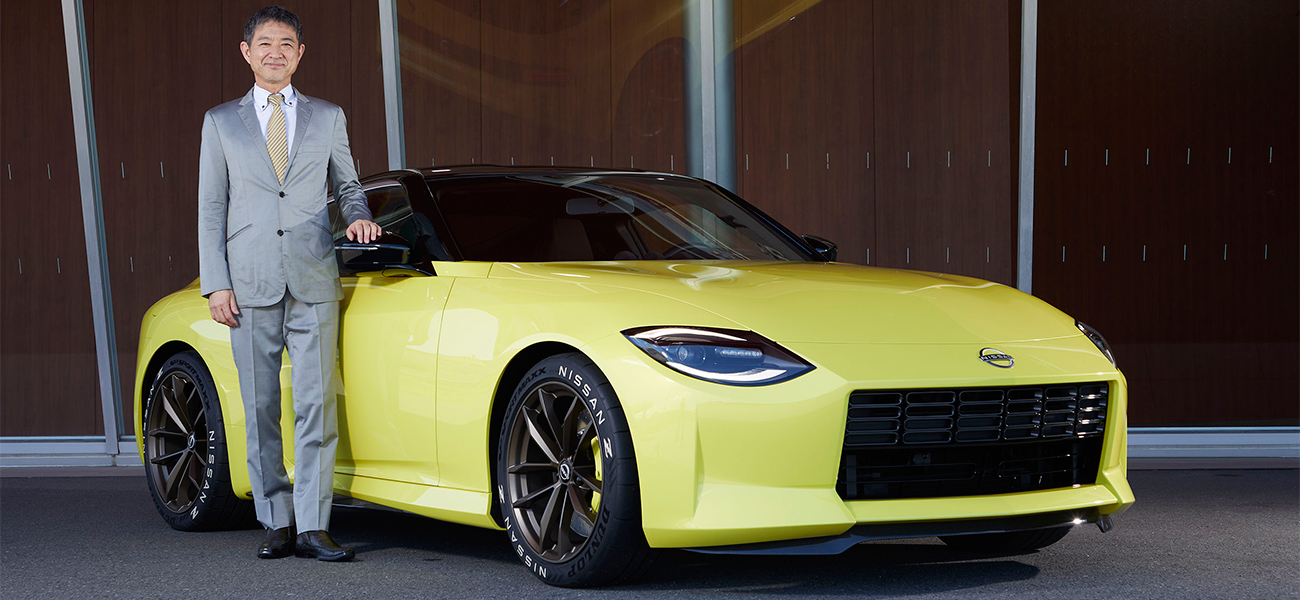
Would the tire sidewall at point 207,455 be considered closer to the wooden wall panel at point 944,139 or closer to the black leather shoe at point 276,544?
the black leather shoe at point 276,544

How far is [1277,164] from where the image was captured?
29.3 ft

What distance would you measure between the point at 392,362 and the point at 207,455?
1343mm

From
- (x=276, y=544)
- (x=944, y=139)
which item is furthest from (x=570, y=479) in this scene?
(x=944, y=139)

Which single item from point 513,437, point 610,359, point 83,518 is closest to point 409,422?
A: point 513,437

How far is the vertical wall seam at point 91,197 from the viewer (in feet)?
30.5

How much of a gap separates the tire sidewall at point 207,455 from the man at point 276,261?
57 cm

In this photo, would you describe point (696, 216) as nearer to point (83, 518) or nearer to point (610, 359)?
point (610, 359)

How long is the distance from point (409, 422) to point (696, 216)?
1484mm

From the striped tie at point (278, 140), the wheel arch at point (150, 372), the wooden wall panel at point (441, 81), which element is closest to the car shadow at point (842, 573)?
the striped tie at point (278, 140)

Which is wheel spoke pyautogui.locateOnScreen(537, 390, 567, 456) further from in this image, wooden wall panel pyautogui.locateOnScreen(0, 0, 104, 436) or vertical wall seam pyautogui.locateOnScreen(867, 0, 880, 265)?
wooden wall panel pyautogui.locateOnScreen(0, 0, 104, 436)

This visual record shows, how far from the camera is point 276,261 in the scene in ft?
15.2

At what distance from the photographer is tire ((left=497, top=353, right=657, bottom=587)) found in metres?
3.70

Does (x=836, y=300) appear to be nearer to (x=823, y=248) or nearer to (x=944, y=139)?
(x=823, y=248)

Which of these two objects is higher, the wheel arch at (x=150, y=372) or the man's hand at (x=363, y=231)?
the man's hand at (x=363, y=231)
